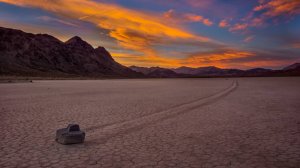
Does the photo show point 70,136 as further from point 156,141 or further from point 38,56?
point 38,56

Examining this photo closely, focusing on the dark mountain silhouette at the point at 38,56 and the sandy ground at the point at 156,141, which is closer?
the sandy ground at the point at 156,141

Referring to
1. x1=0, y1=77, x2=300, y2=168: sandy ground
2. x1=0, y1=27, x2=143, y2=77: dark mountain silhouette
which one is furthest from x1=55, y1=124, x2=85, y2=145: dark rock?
x1=0, y1=27, x2=143, y2=77: dark mountain silhouette

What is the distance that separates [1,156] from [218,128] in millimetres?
5623

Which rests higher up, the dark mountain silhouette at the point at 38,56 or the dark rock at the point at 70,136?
the dark mountain silhouette at the point at 38,56

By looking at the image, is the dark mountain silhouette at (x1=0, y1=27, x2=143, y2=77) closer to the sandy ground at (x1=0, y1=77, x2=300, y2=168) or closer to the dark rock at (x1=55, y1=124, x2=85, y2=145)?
the sandy ground at (x1=0, y1=77, x2=300, y2=168)

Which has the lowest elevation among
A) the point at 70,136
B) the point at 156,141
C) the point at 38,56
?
the point at 156,141

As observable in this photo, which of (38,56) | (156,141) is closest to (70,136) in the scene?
(156,141)

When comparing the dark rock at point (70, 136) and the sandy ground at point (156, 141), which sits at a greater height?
the dark rock at point (70, 136)

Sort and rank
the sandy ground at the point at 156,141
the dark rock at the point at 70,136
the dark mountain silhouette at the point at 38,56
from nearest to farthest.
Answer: the sandy ground at the point at 156,141 → the dark rock at the point at 70,136 → the dark mountain silhouette at the point at 38,56

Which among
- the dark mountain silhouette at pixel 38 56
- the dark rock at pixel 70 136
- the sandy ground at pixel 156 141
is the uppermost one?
the dark mountain silhouette at pixel 38 56

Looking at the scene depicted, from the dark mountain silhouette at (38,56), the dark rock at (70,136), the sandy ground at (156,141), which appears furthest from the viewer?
the dark mountain silhouette at (38,56)

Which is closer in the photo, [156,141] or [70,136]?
[70,136]

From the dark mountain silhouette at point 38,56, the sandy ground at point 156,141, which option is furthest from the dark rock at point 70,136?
the dark mountain silhouette at point 38,56

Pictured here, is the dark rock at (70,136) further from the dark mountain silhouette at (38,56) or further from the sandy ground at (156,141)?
the dark mountain silhouette at (38,56)
